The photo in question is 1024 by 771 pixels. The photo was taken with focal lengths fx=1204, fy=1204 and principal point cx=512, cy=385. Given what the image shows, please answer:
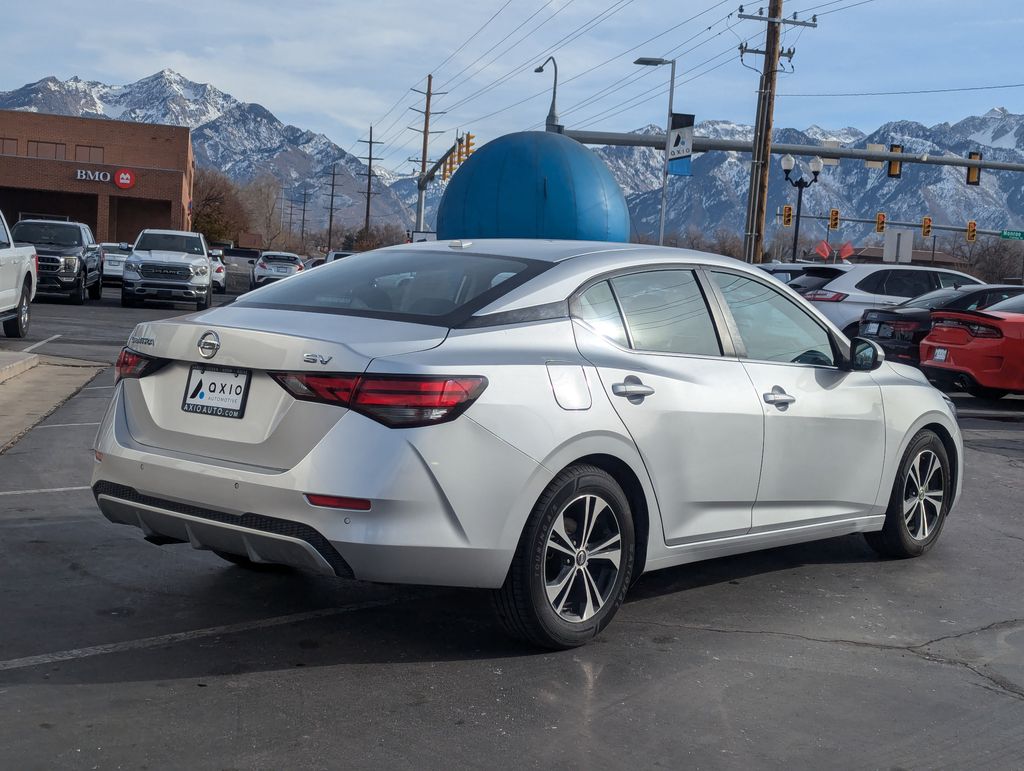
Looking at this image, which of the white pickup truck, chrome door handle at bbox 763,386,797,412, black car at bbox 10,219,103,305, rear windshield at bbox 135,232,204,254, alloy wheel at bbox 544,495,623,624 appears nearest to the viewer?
alloy wheel at bbox 544,495,623,624

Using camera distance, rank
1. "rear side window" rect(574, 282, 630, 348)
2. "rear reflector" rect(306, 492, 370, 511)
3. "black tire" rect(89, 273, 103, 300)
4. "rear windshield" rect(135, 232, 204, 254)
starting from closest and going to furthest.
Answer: "rear reflector" rect(306, 492, 370, 511) → "rear side window" rect(574, 282, 630, 348) → "rear windshield" rect(135, 232, 204, 254) → "black tire" rect(89, 273, 103, 300)

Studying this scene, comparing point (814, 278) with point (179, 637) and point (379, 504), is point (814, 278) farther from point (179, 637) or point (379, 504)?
point (379, 504)

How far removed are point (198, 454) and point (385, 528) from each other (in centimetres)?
84

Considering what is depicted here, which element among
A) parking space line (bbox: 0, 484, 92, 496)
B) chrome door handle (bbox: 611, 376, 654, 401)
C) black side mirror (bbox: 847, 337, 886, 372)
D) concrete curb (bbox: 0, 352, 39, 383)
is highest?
black side mirror (bbox: 847, 337, 886, 372)

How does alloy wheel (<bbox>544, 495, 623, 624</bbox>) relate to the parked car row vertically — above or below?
below

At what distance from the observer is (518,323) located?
462 centimetres

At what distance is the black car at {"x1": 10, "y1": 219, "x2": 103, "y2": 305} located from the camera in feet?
87.6

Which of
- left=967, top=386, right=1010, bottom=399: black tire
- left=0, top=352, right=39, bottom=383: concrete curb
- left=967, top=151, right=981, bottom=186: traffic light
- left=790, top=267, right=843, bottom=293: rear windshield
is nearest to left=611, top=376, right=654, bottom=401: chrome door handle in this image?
left=0, top=352, right=39, bottom=383: concrete curb

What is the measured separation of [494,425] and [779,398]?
5.92ft

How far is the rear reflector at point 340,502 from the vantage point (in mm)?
4125

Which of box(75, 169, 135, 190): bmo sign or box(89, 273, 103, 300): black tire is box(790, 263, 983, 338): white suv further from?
box(75, 169, 135, 190): bmo sign

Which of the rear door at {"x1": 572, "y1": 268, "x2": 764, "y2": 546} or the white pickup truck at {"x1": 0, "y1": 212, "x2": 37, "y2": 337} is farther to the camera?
the white pickup truck at {"x1": 0, "y1": 212, "x2": 37, "y2": 337}

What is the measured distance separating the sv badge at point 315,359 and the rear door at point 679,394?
1073mm

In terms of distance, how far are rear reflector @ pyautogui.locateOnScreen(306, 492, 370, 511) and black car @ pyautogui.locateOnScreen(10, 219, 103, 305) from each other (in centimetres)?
2438
